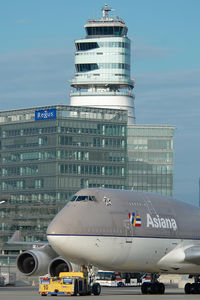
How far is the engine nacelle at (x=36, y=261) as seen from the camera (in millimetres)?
57500

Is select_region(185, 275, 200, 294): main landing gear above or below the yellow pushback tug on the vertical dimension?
below

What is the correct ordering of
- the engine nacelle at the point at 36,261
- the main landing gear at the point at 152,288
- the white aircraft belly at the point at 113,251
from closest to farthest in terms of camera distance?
1. the white aircraft belly at the point at 113,251
2. the engine nacelle at the point at 36,261
3. the main landing gear at the point at 152,288

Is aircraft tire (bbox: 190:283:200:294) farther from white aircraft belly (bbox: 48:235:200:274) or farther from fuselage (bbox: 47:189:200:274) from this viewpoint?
fuselage (bbox: 47:189:200:274)

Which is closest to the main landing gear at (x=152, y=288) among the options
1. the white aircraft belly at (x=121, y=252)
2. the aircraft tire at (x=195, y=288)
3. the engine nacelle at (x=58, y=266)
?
the white aircraft belly at (x=121, y=252)

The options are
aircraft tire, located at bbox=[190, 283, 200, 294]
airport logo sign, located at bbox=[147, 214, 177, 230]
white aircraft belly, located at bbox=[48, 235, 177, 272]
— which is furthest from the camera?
aircraft tire, located at bbox=[190, 283, 200, 294]

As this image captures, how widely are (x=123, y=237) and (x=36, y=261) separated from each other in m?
8.46

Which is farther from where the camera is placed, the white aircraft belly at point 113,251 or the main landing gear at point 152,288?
the main landing gear at point 152,288

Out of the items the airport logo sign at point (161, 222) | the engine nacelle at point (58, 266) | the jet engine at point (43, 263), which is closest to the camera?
the airport logo sign at point (161, 222)

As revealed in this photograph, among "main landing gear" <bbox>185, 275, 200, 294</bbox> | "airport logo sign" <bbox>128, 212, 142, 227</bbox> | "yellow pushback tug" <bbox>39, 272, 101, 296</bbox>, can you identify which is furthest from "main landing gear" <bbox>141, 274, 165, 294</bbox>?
"yellow pushback tug" <bbox>39, 272, 101, 296</bbox>

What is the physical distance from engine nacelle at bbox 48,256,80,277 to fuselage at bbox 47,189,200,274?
467 centimetres

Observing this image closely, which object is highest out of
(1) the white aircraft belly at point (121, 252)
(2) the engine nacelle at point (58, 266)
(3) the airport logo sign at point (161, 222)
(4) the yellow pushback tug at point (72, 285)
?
(3) the airport logo sign at point (161, 222)

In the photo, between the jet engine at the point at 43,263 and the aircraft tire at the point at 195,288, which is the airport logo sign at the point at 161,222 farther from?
the jet engine at the point at 43,263

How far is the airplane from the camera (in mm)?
50656

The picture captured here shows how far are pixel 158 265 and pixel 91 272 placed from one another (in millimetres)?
5389
